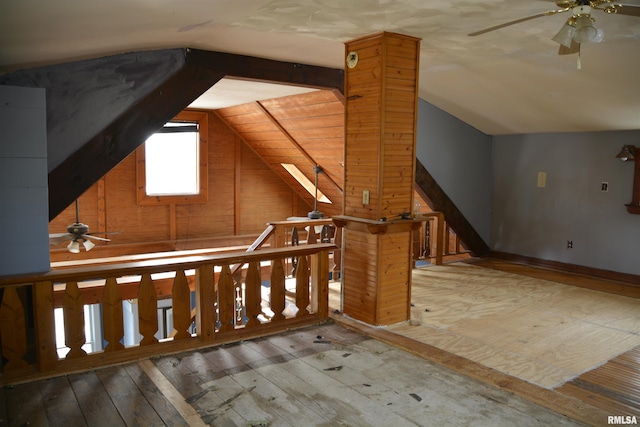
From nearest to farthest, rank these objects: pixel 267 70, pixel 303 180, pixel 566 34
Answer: pixel 566 34 → pixel 267 70 → pixel 303 180

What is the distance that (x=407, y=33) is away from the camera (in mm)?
4004

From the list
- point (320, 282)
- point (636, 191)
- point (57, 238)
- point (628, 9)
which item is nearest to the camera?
point (628, 9)

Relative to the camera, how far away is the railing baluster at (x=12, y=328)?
124 inches

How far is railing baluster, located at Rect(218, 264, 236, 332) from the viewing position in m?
3.83

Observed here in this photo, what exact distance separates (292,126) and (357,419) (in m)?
5.27

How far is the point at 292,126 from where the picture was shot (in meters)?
7.41

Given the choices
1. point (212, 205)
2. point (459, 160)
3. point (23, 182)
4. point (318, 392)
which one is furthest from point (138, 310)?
point (212, 205)

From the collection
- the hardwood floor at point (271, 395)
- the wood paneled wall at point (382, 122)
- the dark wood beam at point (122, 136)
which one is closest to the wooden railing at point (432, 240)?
the wood paneled wall at point (382, 122)

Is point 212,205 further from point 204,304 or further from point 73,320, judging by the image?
point 73,320

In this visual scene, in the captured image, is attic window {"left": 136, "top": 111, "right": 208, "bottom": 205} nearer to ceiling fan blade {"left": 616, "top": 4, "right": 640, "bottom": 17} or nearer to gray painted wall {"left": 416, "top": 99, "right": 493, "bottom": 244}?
gray painted wall {"left": 416, "top": 99, "right": 493, "bottom": 244}

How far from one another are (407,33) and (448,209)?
3.38 meters

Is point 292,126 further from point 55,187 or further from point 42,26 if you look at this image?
point 42,26

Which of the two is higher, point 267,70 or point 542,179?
point 267,70

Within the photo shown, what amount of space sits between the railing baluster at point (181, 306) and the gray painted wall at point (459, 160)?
3711 mm
